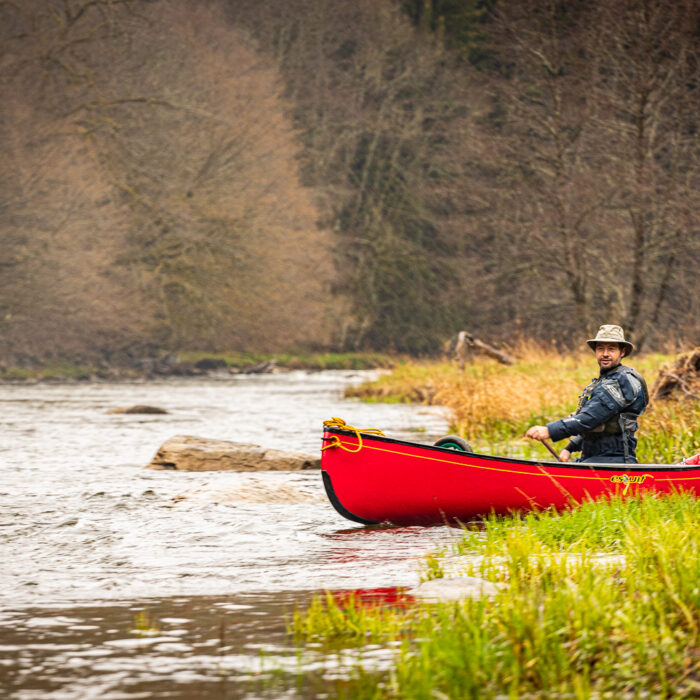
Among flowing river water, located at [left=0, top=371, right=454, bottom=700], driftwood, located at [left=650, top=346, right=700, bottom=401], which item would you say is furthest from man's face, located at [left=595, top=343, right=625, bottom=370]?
driftwood, located at [left=650, top=346, right=700, bottom=401]

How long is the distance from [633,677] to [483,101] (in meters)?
42.4

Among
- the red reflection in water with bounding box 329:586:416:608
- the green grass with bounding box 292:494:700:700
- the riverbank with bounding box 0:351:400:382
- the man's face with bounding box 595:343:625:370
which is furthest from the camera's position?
the riverbank with bounding box 0:351:400:382

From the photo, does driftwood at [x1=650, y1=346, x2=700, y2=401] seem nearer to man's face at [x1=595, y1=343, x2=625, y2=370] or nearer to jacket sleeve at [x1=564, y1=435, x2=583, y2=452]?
jacket sleeve at [x1=564, y1=435, x2=583, y2=452]

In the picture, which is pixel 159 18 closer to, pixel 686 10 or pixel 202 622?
pixel 686 10

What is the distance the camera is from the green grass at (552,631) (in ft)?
14.3

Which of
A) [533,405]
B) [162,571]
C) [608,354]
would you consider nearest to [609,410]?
[608,354]

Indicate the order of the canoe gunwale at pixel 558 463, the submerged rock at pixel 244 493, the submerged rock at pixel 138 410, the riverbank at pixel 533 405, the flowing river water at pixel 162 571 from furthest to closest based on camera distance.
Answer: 1. the submerged rock at pixel 138 410
2. the riverbank at pixel 533 405
3. the submerged rock at pixel 244 493
4. the canoe gunwale at pixel 558 463
5. the flowing river water at pixel 162 571

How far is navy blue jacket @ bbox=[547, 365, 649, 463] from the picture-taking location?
27.6 ft

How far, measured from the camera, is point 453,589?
589cm

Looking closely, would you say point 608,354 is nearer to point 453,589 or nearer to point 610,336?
point 610,336

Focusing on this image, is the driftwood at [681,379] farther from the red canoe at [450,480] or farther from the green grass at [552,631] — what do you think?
the green grass at [552,631]

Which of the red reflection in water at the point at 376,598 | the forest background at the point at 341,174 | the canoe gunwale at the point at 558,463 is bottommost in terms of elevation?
the red reflection in water at the point at 376,598

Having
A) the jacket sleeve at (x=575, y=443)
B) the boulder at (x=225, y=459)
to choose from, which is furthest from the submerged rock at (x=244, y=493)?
the jacket sleeve at (x=575, y=443)

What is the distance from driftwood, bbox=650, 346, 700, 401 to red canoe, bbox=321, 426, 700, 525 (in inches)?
165
